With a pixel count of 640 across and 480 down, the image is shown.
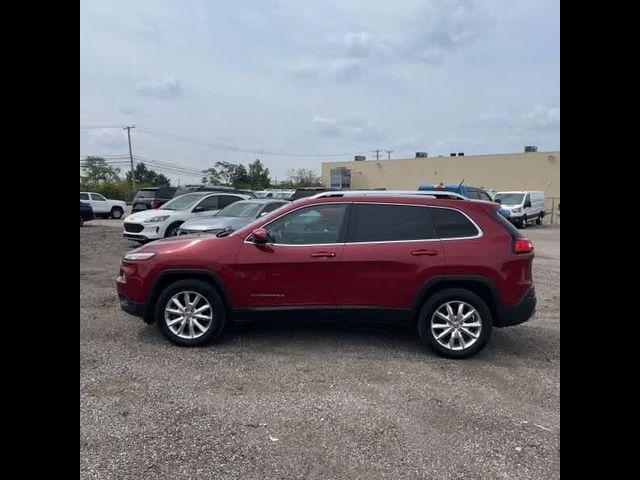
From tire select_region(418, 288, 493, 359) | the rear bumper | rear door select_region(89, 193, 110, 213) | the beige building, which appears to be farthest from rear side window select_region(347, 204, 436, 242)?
the beige building

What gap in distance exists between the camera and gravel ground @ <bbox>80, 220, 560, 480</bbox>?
3.05m

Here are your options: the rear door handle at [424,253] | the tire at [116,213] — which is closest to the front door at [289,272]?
the rear door handle at [424,253]

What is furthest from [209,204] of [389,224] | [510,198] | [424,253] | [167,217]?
[510,198]

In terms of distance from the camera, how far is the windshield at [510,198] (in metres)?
25.9

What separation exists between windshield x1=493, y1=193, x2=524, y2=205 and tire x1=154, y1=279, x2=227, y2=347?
23374 millimetres

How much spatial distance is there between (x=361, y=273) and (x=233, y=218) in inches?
268

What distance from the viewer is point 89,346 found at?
17.2 ft

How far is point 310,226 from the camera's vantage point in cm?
528

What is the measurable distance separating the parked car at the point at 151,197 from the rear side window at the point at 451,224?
1698 centimetres

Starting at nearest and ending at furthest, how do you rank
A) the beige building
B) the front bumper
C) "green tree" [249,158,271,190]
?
the front bumper
the beige building
"green tree" [249,158,271,190]

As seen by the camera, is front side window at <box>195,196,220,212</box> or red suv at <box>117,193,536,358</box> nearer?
red suv at <box>117,193,536,358</box>

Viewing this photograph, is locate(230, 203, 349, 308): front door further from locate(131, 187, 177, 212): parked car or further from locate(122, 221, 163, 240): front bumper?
locate(131, 187, 177, 212): parked car
